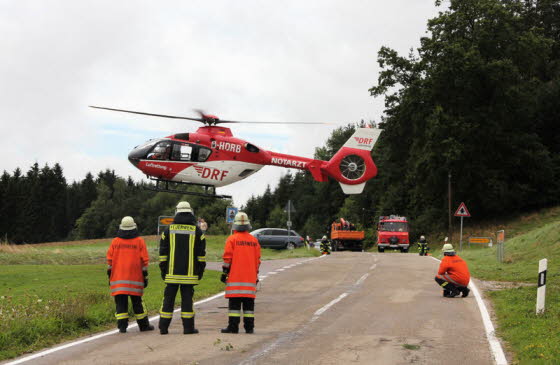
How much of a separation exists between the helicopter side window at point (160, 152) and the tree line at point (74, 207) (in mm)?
74580

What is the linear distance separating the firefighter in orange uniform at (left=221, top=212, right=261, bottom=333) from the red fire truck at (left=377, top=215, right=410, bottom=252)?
40.1 meters

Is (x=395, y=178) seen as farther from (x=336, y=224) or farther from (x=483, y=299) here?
(x=483, y=299)

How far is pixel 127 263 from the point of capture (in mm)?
10391

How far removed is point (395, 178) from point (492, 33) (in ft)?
80.4

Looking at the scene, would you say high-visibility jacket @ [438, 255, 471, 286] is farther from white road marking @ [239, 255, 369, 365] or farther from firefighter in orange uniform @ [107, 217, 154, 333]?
firefighter in orange uniform @ [107, 217, 154, 333]

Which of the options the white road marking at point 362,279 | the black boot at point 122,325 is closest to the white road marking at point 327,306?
the white road marking at point 362,279

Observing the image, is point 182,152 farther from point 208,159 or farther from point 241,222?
point 241,222

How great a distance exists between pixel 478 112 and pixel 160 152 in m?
33.5

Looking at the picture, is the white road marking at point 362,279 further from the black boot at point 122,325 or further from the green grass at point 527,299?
the black boot at point 122,325

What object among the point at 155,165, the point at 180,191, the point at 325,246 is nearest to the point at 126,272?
the point at 155,165

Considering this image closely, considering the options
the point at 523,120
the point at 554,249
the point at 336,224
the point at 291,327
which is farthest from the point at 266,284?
the point at 523,120

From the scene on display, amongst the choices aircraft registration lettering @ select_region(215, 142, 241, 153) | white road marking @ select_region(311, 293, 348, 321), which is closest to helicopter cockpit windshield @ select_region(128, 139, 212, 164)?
aircraft registration lettering @ select_region(215, 142, 241, 153)

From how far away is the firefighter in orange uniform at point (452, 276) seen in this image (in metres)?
15.5

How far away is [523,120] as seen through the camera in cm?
5375
